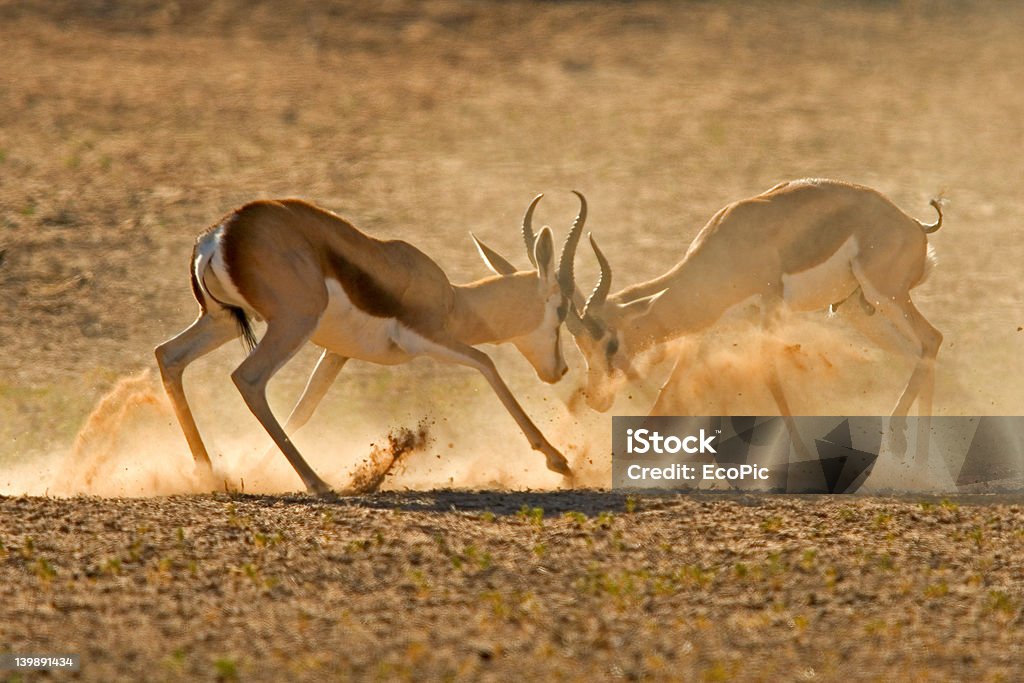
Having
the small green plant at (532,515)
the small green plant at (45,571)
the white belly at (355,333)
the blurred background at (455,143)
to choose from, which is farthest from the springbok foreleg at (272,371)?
the blurred background at (455,143)

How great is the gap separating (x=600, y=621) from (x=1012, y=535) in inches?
109

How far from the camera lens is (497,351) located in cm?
1574

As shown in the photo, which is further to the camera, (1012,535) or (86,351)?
(86,351)

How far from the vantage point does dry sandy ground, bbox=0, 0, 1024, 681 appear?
6.39 m

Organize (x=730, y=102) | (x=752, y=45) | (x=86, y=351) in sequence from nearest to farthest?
(x=86, y=351), (x=730, y=102), (x=752, y=45)

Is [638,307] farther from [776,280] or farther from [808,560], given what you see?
[808,560]

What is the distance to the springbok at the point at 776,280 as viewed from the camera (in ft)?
36.4

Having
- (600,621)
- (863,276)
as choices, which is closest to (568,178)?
(863,276)

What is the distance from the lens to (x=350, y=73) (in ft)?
85.5

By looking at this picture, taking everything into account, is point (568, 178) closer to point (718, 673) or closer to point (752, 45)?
point (752, 45)

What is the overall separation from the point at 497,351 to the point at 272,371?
6.76 metres

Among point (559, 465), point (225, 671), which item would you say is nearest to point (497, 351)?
point (559, 465)

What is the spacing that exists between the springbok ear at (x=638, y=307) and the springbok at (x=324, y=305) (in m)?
0.67

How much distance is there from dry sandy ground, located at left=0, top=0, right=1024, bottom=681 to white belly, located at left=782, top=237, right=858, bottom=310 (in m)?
0.56
